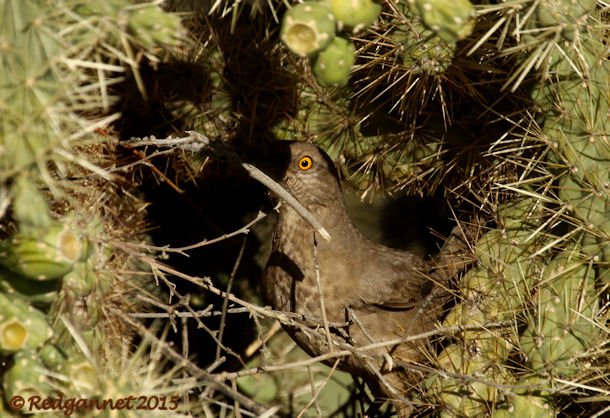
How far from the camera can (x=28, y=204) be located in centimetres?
165

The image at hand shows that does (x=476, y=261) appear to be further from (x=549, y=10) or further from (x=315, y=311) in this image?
(x=549, y=10)

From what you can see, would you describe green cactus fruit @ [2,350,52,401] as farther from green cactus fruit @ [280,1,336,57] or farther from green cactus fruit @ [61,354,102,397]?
green cactus fruit @ [280,1,336,57]

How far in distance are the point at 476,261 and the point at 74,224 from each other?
4.28 feet

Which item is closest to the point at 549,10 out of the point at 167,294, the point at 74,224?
A: the point at 74,224

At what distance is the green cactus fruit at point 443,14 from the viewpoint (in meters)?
1.91

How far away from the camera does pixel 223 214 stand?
3.23 meters

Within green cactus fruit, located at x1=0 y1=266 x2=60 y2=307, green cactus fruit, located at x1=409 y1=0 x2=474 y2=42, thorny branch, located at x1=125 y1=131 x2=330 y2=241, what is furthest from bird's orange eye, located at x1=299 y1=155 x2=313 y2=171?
green cactus fruit, located at x1=0 y1=266 x2=60 y2=307


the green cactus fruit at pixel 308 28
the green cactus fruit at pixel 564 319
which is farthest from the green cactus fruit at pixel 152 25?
the green cactus fruit at pixel 564 319

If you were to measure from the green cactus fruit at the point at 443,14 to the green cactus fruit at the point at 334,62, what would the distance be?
7.4 inches

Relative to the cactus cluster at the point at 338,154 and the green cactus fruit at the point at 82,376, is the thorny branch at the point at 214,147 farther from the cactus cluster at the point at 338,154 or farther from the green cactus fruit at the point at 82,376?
the green cactus fruit at the point at 82,376

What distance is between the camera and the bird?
275cm

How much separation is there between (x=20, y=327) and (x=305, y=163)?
52.0 inches

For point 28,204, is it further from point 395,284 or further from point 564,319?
point 395,284

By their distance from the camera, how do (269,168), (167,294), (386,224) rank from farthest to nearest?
(386,224)
(167,294)
(269,168)
